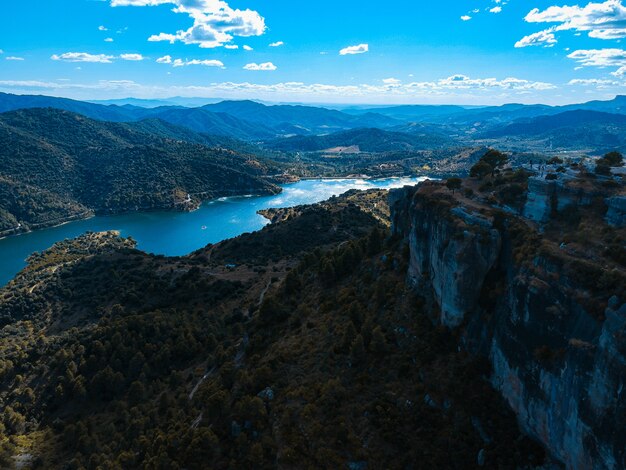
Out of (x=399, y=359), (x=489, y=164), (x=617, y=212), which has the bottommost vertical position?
(x=399, y=359)

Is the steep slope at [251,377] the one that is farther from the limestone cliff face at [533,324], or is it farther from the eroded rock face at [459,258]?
the eroded rock face at [459,258]

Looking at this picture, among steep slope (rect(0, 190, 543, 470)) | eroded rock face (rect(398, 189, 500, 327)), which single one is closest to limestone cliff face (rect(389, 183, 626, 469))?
eroded rock face (rect(398, 189, 500, 327))

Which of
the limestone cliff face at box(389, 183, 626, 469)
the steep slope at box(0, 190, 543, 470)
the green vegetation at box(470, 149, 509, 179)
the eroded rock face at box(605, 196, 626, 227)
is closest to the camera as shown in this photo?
the limestone cliff face at box(389, 183, 626, 469)

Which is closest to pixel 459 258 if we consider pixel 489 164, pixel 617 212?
pixel 617 212

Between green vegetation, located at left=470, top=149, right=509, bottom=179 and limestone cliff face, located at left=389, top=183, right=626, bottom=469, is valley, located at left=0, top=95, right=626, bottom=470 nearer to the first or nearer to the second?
limestone cliff face, located at left=389, top=183, right=626, bottom=469

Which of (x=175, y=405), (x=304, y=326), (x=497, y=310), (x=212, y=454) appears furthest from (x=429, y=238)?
(x=175, y=405)

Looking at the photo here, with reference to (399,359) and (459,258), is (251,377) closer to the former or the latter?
(399,359)

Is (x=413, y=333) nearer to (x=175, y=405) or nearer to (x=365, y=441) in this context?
(x=365, y=441)

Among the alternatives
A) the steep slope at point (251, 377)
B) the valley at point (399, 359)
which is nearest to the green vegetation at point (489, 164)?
the valley at point (399, 359)
